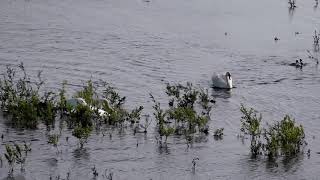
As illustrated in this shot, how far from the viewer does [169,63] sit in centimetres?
1900

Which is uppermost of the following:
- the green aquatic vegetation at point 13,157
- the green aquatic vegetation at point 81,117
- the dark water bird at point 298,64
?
the dark water bird at point 298,64

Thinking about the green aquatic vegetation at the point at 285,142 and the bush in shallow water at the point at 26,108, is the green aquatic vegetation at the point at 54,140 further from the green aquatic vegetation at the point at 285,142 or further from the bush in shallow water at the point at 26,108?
the green aquatic vegetation at the point at 285,142

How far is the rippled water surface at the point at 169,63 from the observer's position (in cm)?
1116

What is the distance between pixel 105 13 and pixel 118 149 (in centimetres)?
1601

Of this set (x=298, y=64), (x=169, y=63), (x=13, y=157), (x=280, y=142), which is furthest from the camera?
(x=298, y=64)

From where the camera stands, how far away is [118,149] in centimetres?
1172

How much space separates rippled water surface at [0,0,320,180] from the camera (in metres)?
11.2

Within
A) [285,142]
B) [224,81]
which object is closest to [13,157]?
[285,142]

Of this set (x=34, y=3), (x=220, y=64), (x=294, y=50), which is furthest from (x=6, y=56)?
(x=34, y=3)

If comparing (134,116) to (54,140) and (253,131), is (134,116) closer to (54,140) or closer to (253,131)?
(54,140)

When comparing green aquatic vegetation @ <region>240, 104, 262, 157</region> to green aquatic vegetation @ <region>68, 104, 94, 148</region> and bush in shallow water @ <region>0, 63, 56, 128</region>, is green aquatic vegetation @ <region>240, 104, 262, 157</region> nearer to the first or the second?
green aquatic vegetation @ <region>68, 104, 94, 148</region>

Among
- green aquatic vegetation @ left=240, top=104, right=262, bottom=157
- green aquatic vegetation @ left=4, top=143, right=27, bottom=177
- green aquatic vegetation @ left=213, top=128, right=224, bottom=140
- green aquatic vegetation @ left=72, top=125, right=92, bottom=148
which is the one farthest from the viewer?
green aquatic vegetation @ left=213, top=128, right=224, bottom=140

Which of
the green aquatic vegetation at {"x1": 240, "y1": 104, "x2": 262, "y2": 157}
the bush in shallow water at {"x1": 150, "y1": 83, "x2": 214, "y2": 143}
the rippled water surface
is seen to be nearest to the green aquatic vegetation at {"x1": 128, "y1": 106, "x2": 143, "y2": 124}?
the bush in shallow water at {"x1": 150, "y1": 83, "x2": 214, "y2": 143}

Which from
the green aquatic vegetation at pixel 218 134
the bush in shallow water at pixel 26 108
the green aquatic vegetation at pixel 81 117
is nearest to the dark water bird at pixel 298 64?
the green aquatic vegetation at pixel 218 134
